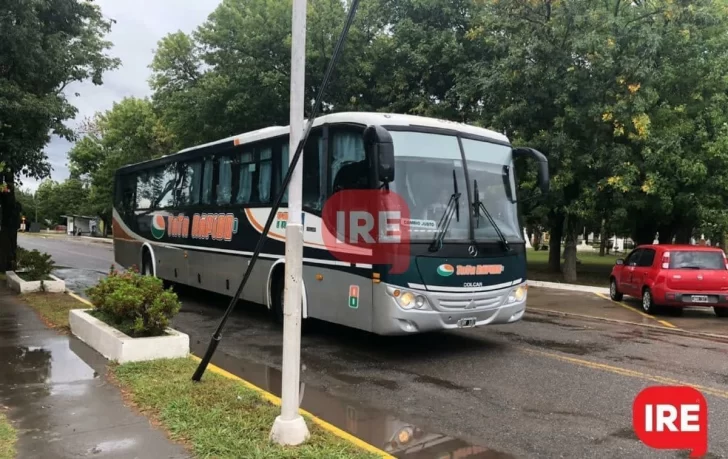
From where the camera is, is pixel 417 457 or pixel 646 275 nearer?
pixel 417 457

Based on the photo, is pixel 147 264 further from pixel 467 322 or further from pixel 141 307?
pixel 467 322

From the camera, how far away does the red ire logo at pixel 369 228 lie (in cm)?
764

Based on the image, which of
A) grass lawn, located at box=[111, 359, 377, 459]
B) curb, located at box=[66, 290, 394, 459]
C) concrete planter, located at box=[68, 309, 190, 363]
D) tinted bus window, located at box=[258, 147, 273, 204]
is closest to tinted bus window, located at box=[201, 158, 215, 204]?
tinted bus window, located at box=[258, 147, 273, 204]

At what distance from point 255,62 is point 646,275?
14.7m

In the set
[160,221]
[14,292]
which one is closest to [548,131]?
[160,221]

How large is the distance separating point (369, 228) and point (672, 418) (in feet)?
13.1

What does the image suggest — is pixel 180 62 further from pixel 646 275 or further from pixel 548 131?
pixel 646 275

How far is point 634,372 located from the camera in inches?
302

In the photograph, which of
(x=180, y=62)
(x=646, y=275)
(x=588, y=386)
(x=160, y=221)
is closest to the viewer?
(x=588, y=386)

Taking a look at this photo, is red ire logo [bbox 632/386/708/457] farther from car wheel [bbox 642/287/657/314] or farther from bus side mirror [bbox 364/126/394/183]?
car wheel [bbox 642/287/657/314]

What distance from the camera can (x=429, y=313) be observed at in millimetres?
7785

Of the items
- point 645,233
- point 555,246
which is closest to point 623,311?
point 645,233

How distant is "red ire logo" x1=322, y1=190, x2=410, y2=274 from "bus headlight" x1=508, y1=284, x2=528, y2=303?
1.93m

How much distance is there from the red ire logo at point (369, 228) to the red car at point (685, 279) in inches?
325
